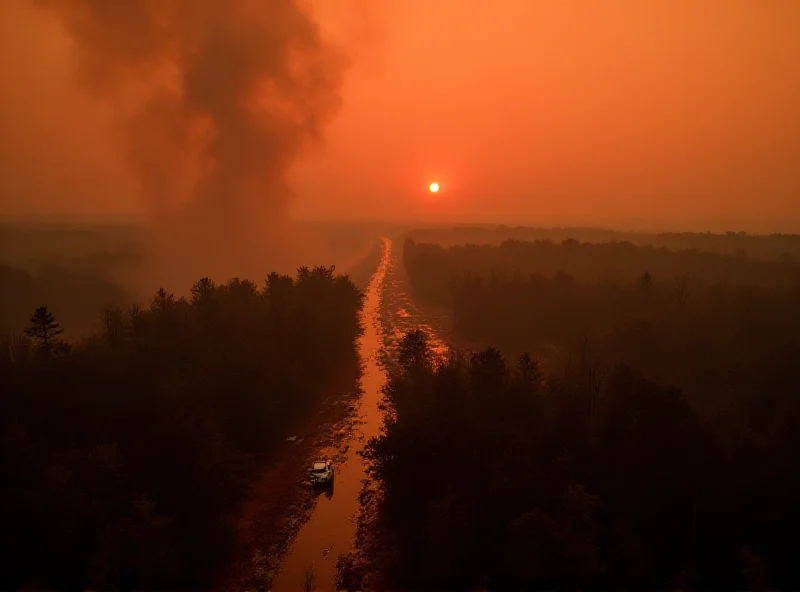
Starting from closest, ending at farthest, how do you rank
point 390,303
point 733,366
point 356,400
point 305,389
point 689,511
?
point 689,511 → point 733,366 → point 305,389 → point 356,400 → point 390,303

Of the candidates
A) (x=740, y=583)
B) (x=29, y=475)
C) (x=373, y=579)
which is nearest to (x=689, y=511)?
(x=740, y=583)

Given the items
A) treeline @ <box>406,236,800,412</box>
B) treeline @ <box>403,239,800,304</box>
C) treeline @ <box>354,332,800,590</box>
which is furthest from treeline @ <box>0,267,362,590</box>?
treeline @ <box>403,239,800,304</box>

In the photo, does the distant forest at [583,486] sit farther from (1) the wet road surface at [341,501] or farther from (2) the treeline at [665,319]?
(1) the wet road surface at [341,501]

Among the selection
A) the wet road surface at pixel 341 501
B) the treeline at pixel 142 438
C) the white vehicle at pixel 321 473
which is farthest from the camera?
the white vehicle at pixel 321 473

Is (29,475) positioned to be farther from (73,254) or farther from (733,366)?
(73,254)

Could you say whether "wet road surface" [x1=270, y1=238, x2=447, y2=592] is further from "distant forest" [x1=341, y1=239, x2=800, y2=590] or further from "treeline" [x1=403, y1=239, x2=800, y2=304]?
"treeline" [x1=403, y1=239, x2=800, y2=304]

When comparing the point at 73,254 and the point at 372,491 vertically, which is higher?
the point at 73,254

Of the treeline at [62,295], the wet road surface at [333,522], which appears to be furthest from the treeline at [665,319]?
the treeline at [62,295]

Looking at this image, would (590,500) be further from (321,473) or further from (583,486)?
(321,473)
